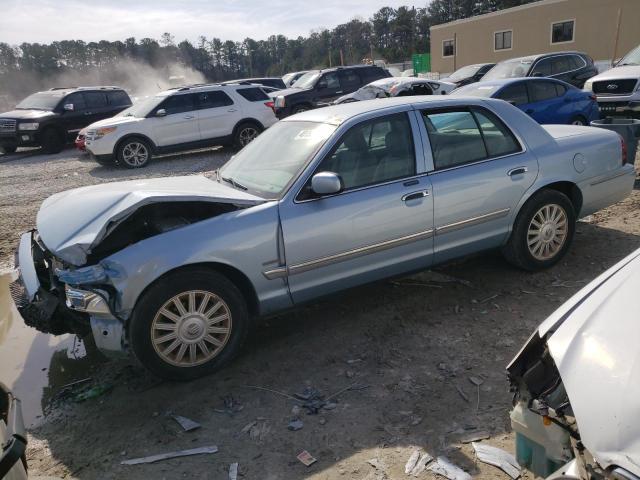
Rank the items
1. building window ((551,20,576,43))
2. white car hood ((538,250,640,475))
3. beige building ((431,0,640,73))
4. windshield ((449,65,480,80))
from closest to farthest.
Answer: white car hood ((538,250,640,475)) < windshield ((449,65,480,80)) < beige building ((431,0,640,73)) < building window ((551,20,576,43))

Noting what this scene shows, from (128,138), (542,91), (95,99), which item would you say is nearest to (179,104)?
(128,138)

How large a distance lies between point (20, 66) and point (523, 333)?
63608mm

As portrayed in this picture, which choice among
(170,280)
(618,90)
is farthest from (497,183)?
(618,90)

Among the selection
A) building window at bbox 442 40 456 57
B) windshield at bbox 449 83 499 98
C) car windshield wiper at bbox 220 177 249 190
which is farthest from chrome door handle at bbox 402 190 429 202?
building window at bbox 442 40 456 57

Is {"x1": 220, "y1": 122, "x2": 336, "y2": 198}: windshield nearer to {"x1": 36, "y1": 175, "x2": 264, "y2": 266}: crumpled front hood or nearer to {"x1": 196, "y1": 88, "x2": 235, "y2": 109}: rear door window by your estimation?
{"x1": 36, "y1": 175, "x2": 264, "y2": 266}: crumpled front hood

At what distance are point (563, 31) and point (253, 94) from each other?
2338 centimetres

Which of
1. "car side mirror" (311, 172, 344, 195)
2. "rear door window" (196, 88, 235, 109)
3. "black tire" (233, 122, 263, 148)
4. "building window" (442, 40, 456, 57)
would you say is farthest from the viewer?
"building window" (442, 40, 456, 57)

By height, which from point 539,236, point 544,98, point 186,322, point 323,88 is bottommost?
point 539,236

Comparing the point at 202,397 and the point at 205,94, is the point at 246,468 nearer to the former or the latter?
the point at 202,397

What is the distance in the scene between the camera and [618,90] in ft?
36.8

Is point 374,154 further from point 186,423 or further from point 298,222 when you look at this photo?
point 186,423

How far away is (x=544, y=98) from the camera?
9.55 metres

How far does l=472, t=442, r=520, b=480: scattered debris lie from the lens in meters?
2.62

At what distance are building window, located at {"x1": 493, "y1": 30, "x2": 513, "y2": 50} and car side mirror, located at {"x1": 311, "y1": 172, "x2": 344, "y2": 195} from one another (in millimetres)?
33016
